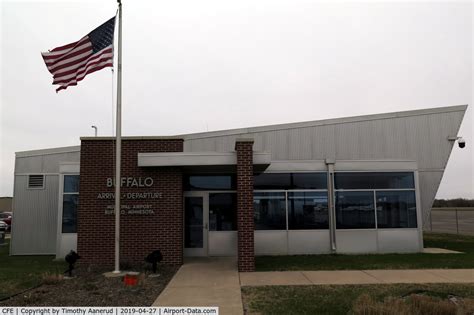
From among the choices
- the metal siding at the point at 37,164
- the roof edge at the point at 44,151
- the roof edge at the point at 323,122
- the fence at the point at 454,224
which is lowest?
the fence at the point at 454,224

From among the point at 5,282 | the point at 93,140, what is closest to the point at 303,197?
the point at 93,140

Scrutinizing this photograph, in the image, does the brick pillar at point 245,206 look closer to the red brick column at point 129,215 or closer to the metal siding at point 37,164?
the red brick column at point 129,215

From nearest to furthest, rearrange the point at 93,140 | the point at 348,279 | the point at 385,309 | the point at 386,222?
the point at 385,309 < the point at 348,279 < the point at 93,140 < the point at 386,222

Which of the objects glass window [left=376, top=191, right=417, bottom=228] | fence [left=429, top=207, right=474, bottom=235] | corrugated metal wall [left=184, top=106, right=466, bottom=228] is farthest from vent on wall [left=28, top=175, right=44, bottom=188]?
fence [left=429, top=207, right=474, bottom=235]

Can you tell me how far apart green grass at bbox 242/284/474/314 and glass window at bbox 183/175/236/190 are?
232 inches

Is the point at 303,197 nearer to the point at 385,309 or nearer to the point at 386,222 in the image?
the point at 386,222

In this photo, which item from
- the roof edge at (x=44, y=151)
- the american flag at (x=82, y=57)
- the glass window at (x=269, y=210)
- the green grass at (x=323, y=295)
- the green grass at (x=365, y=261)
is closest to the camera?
the green grass at (x=323, y=295)

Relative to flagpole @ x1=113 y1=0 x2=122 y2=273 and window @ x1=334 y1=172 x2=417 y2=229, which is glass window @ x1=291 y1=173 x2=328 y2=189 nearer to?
window @ x1=334 y1=172 x2=417 y2=229

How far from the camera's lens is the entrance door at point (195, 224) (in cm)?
1348

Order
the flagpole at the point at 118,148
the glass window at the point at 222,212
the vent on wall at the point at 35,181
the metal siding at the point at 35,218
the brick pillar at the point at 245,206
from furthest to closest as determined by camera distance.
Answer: the vent on wall at the point at 35,181, the metal siding at the point at 35,218, the glass window at the point at 222,212, the brick pillar at the point at 245,206, the flagpole at the point at 118,148

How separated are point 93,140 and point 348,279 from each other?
8482 mm

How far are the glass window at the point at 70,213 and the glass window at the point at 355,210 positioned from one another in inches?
376

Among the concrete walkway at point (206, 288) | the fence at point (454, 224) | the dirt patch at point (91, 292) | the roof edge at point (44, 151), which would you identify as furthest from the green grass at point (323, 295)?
the fence at point (454, 224)

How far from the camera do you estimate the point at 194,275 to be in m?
9.91
